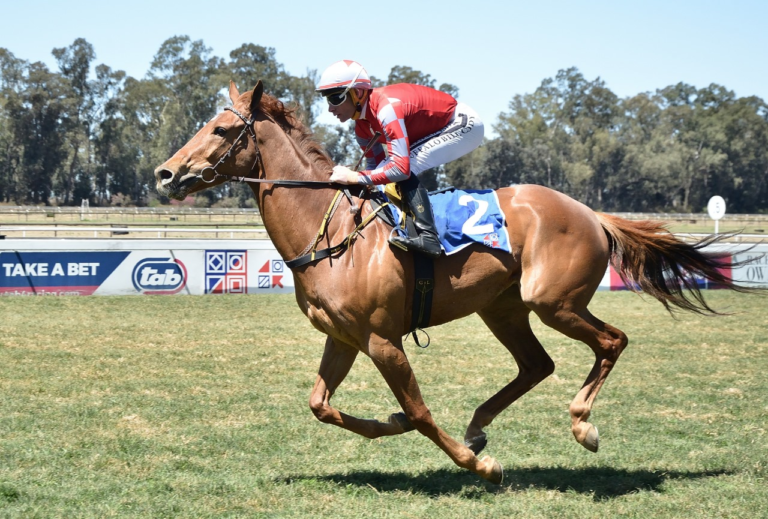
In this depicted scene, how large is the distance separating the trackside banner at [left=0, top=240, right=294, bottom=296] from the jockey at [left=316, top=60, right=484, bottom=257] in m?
11.7

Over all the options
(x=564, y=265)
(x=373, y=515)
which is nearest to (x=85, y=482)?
(x=373, y=515)

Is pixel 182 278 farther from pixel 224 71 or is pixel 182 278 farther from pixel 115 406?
pixel 224 71

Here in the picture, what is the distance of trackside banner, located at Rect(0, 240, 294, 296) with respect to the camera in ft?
50.6

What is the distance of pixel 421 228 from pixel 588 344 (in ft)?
5.02

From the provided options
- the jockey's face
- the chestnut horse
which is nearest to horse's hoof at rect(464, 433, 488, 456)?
the chestnut horse

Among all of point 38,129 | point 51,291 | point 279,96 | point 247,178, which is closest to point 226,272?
point 51,291

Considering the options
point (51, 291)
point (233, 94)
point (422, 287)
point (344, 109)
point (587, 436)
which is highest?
point (233, 94)

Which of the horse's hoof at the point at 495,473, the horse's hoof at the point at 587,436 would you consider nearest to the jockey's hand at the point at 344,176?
the horse's hoof at the point at 495,473

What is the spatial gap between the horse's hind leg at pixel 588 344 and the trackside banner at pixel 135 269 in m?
12.2

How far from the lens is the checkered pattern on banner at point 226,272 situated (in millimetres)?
16609

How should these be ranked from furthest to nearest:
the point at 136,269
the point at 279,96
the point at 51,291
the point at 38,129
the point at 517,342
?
the point at 38,129 < the point at 279,96 < the point at 136,269 < the point at 51,291 < the point at 517,342

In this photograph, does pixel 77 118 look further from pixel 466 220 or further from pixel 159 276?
pixel 466 220

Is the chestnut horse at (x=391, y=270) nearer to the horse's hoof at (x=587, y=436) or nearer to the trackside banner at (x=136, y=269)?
the horse's hoof at (x=587, y=436)

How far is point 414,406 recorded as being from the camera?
15.6 feet
